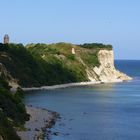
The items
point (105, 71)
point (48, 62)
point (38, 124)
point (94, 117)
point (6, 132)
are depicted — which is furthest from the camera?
point (105, 71)

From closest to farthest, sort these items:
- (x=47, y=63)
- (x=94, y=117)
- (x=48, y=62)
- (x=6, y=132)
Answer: (x=6, y=132), (x=94, y=117), (x=47, y=63), (x=48, y=62)

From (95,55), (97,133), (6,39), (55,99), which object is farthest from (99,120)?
(95,55)

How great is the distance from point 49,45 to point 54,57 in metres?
26.1

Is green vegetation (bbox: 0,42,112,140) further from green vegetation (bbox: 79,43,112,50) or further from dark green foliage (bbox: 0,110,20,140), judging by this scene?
dark green foliage (bbox: 0,110,20,140)

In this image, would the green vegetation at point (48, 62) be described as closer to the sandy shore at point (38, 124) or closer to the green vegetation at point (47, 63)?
the green vegetation at point (47, 63)

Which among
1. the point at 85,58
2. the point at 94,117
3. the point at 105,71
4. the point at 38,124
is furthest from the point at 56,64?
the point at 38,124

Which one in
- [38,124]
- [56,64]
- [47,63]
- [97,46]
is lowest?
[56,64]

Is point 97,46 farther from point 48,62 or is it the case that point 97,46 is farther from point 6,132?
point 6,132

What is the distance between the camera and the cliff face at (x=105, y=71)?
167950 millimetres

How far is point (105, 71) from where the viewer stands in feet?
577

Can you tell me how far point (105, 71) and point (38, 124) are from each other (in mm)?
120684

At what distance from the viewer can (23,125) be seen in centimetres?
5312

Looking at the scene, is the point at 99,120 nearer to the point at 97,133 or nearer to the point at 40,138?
the point at 97,133

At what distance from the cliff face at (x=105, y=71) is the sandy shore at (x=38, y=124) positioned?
3809 inches
